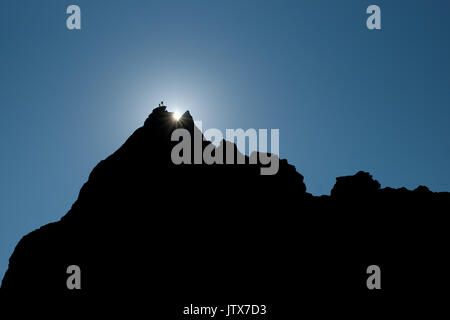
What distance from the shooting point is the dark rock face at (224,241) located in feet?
122

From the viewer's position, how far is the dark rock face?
1468 inches

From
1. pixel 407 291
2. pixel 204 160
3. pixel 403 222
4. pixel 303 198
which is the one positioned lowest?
pixel 407 291

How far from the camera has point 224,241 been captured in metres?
41.0

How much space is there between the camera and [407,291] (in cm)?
3806

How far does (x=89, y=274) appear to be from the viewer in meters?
37.7

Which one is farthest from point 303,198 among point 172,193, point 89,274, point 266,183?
point 89,274
